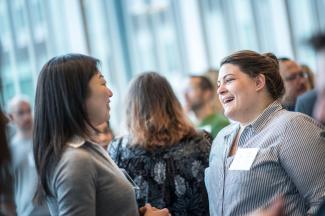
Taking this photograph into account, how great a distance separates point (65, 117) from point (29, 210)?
167cm

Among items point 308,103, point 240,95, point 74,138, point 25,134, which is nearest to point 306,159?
point 240,95

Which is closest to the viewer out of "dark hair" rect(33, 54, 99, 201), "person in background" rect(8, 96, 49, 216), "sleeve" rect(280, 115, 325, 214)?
"dark hair" rect(33, 54, 99, 201)

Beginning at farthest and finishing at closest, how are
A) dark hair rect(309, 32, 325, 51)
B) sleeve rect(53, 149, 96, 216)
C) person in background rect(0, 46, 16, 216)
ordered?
1. sleeve rect(53, 149, 96, 216)
2. person in background rect(0, 46, 16, 216)
3. dark hair rect(309, 32, 325, 51)

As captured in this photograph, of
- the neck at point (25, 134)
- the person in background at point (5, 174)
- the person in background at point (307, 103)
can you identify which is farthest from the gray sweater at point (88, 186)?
the neck at point (25, 134)

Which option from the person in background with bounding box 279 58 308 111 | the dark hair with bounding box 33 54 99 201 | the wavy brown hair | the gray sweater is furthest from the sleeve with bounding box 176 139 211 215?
the person in background with bounding box 279 58 308 111

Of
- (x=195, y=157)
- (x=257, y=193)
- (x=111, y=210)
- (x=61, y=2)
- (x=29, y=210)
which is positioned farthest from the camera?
(x=61, y=2)

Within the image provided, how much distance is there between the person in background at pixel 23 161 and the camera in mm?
3688

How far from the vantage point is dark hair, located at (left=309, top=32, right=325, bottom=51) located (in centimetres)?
148

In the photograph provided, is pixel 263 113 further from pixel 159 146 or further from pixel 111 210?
pixel 111 210

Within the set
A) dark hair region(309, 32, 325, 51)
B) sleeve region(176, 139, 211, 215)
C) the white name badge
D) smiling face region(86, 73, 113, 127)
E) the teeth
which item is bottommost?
sleeve region(176, 139, 211, 215)

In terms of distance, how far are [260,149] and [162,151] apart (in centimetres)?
72

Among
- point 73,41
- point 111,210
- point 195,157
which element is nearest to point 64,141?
point 111,210

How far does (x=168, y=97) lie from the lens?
315 centimetres

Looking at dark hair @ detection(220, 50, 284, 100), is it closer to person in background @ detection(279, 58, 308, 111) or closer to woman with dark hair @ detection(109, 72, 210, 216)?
woman with dark hair @ detection(109, 72, 210, 216)
